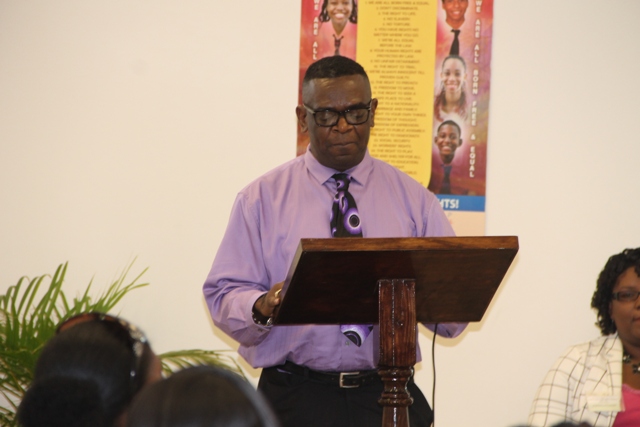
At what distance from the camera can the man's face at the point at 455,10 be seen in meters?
3.89

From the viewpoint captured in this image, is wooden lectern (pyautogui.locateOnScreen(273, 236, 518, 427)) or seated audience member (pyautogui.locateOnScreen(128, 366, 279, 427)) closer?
seated audience member (pyautogui.locateOnScreen(128, 366, 279, 427))

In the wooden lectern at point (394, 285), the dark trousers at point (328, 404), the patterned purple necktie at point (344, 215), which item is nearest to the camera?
the wooden lectern at point (394, 285)

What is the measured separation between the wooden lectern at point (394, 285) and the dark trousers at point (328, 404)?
0.45 m

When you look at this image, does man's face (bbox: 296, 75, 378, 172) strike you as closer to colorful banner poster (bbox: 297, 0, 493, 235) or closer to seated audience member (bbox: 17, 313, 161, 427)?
colorful banner poster (bbox: 297, 0, 493, 235)

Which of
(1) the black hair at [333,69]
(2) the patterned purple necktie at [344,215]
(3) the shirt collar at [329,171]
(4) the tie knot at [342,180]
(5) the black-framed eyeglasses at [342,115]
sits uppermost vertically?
(1) the black hair at [333,69]

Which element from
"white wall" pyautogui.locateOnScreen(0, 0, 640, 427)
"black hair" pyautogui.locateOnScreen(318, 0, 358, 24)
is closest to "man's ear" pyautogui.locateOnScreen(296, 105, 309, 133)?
"white wall" pyautogui.locateOnScreen(0, 0, 640, 427)

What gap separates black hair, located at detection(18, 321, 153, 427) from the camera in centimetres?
122

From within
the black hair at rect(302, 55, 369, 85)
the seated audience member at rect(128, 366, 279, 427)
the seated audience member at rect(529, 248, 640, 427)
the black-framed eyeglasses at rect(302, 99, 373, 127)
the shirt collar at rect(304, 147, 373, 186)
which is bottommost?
the seated audience member at rect(529, 248, 640, 427)

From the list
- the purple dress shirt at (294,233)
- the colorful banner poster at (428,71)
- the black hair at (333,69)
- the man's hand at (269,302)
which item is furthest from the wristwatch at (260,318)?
the colorful banner poster at (428,71)

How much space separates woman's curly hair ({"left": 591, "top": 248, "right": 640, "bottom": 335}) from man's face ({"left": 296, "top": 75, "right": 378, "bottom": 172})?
1.45 meters

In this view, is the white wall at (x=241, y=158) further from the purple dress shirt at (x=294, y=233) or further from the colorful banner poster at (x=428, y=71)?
the purple dress shirt at (x=294, y=233)

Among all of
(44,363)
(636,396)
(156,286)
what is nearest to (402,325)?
(44,363)

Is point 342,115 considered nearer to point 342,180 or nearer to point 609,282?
point 342,180

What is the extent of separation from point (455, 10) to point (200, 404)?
324cm
